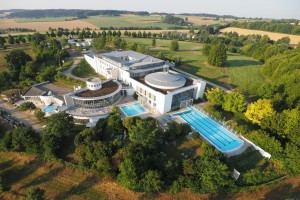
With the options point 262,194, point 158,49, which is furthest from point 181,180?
point 158,49

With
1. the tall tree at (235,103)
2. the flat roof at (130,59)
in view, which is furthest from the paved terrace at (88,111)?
the tall tree at (235,103)

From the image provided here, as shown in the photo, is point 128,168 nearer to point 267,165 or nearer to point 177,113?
point 177,113

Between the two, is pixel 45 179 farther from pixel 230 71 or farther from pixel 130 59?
pixel 230 71

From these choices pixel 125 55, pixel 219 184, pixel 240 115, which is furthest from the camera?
pixel 125 55

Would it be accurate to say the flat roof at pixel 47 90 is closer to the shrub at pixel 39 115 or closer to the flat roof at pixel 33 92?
the flat roof at pixel 33 92

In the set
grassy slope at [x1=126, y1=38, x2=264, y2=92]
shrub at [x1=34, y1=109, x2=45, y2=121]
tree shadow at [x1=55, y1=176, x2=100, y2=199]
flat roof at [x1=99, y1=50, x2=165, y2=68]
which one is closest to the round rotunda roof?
flat roof at [x1=99, y1=50, x2=165, y2=68]

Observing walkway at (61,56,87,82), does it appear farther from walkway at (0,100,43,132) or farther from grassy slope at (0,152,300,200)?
grassy slope at (0,152,300,200)

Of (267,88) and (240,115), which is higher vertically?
(267,88)
